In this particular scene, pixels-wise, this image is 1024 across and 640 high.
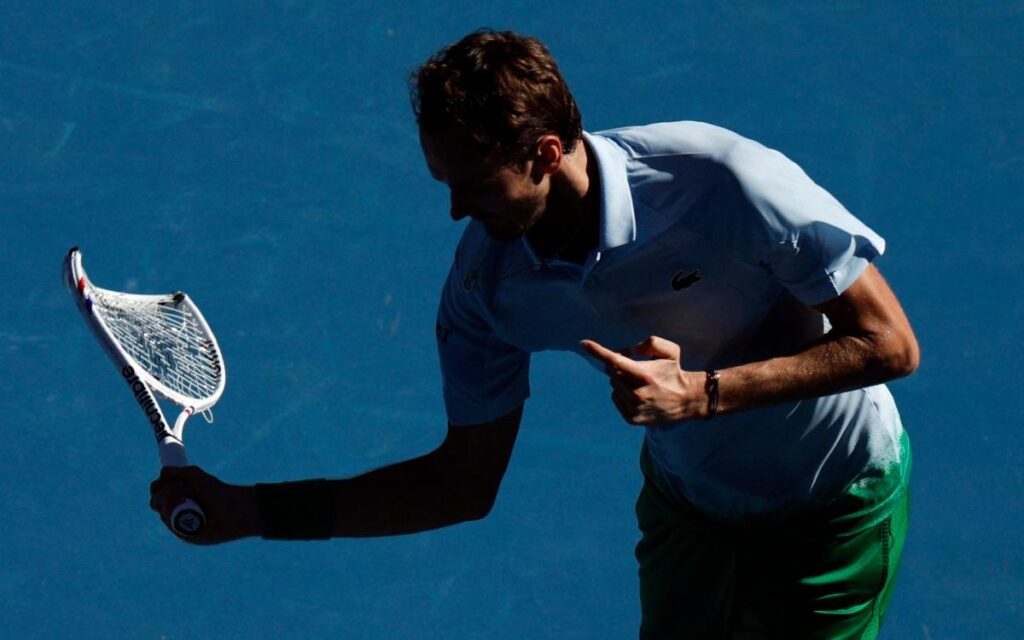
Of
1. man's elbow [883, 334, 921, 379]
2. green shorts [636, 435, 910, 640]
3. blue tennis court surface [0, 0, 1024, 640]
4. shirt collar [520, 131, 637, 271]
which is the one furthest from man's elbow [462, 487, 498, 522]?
blue tennis court surface [0, 0, 1024, 640]

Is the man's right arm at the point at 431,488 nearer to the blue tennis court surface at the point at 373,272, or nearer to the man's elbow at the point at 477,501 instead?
the man's elbow at the point at 477,501

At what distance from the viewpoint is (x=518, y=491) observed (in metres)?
5.07

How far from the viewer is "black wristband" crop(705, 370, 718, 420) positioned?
8.89 ft

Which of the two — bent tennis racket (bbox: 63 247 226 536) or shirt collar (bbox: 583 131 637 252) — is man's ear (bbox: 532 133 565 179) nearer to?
shirt collar (bbox: 583 131 637 252)

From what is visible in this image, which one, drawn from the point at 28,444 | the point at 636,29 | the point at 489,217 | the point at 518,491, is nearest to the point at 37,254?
the point at 28,444

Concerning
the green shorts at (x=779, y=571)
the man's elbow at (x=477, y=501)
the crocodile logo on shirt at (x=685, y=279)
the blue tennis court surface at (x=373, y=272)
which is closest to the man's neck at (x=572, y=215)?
the crocodile logo on shirt at (x=685, y=279)

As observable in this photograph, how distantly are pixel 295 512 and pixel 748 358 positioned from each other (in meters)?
0.92

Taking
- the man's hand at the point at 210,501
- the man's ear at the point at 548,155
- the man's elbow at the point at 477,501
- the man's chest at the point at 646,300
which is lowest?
the man's elbow at the point at 477,501

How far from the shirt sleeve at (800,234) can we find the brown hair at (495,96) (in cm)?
33

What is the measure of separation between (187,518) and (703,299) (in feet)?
3.37

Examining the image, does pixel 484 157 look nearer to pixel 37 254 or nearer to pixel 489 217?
pixel 489 217

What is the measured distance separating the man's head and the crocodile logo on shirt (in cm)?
30

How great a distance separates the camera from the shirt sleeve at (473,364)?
312cm

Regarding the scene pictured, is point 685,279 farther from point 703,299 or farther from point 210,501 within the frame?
point 210,501
